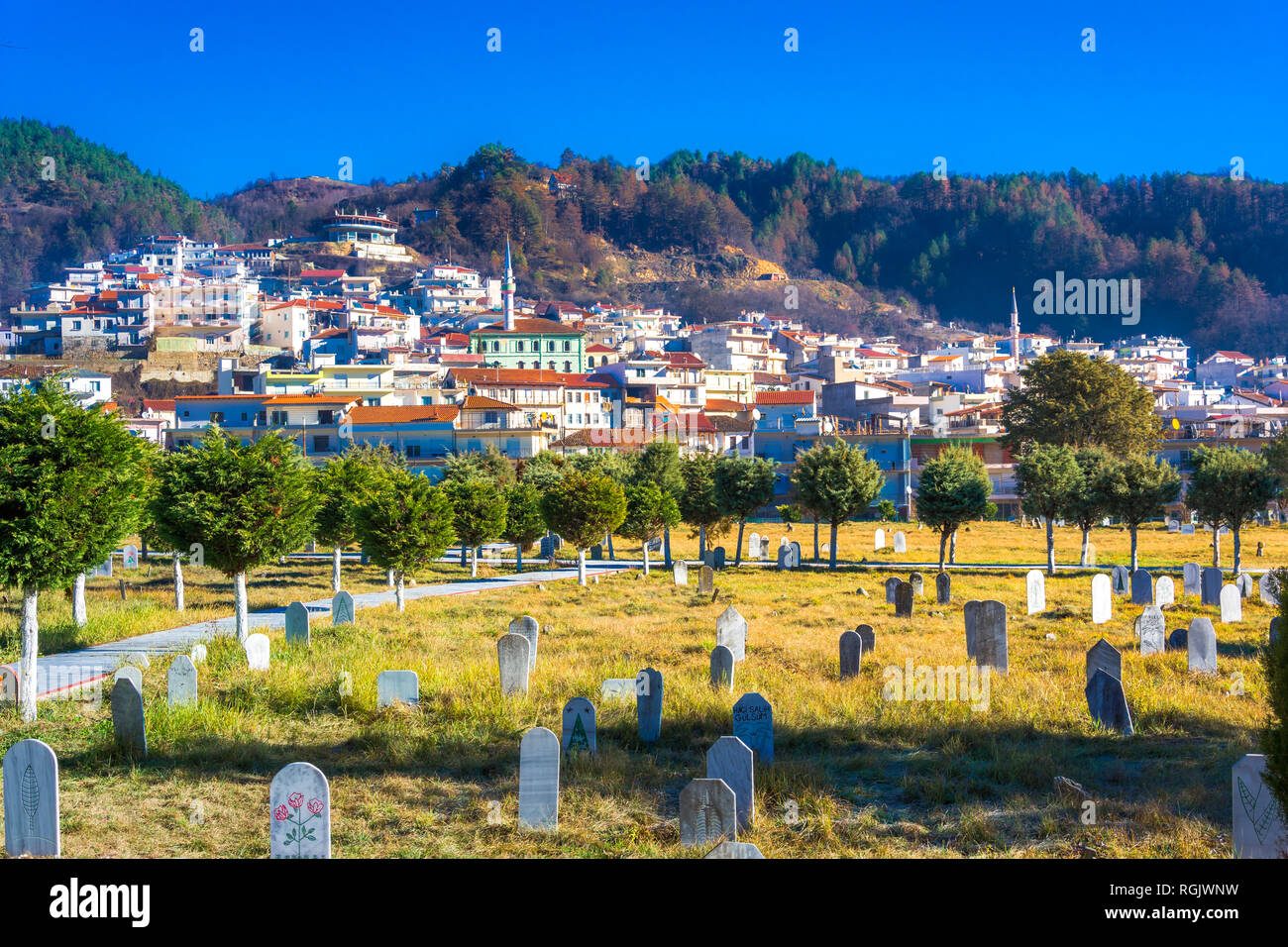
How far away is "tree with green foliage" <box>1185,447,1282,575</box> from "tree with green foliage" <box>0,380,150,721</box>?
34029mm

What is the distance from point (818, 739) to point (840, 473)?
2869cm

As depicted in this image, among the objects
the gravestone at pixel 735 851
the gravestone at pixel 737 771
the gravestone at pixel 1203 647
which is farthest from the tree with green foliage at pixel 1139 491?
the gravestone at pixel 735 851

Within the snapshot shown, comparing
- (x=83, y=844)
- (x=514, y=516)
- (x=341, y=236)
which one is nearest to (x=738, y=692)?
(x=83, y=844)

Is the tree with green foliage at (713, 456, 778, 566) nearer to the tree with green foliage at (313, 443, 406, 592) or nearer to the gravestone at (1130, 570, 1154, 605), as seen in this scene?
the tree with green foliage at (313, 443, 406, 592)

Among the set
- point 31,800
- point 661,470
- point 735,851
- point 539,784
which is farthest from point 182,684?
point 661,470

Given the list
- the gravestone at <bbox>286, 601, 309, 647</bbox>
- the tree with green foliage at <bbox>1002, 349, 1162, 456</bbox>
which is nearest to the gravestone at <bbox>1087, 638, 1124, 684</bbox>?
the gravestone at <bbox>286, 601, 309, 647</bbox>

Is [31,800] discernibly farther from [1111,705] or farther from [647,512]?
[647,512]

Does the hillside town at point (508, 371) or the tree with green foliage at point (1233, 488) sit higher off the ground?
the hillside town at point (508, 371)

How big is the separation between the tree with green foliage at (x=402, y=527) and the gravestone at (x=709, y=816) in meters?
17.8

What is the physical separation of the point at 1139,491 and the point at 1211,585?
11127 millimetres

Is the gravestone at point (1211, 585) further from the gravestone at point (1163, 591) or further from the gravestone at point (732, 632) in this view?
the gravestone at point (732, 632)

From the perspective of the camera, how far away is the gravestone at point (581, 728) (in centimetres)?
1220

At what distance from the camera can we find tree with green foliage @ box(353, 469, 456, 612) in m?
25.8

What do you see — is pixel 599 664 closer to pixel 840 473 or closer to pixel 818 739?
pixel 818 739
